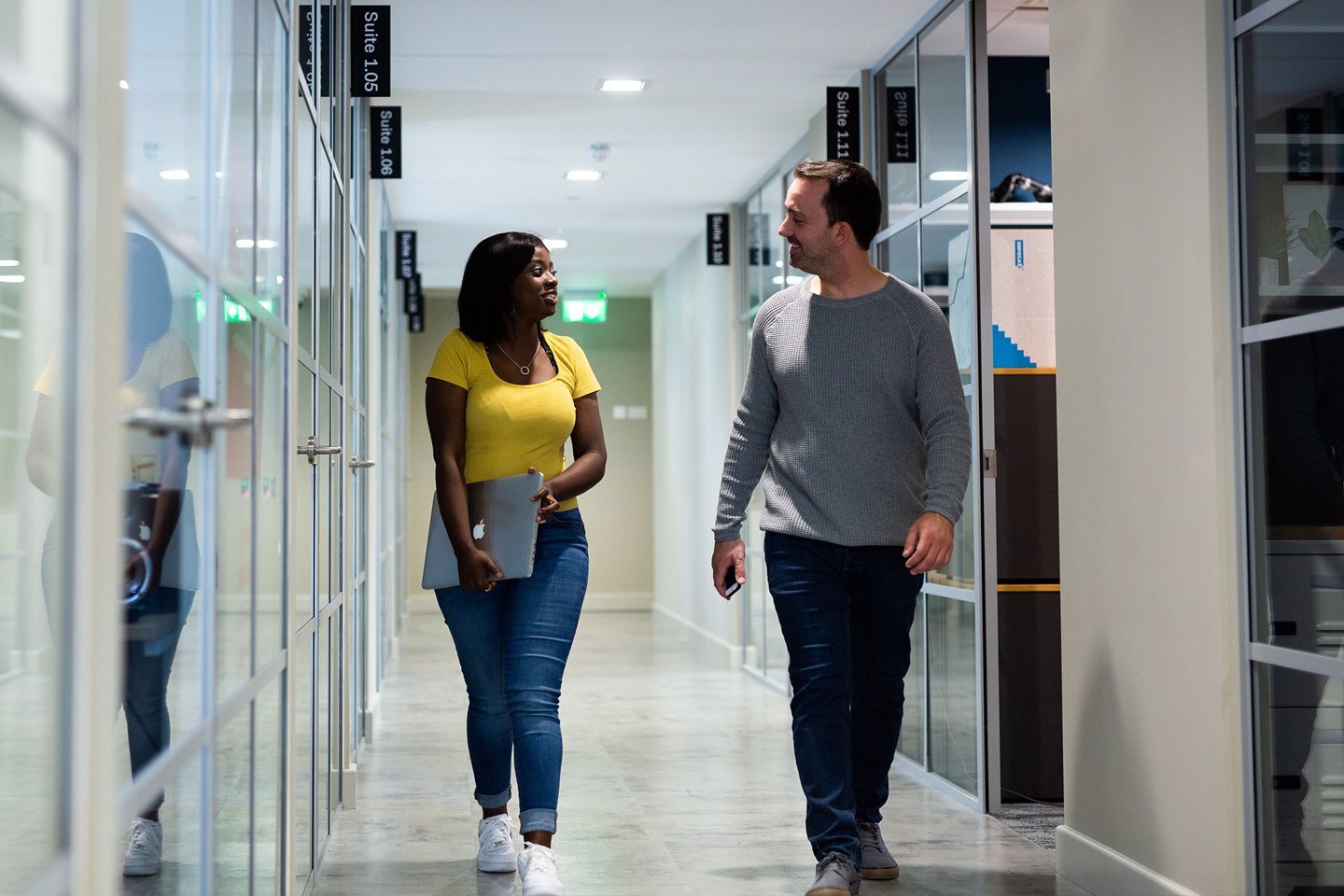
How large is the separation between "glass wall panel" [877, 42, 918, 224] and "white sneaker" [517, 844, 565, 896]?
9.49 feet

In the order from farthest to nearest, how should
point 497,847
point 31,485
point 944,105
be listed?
point 944,105 < point 497,847 < point 31,485

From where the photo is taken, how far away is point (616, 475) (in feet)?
45.5

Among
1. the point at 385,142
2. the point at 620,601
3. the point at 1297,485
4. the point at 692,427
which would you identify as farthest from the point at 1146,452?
the point at 620,601

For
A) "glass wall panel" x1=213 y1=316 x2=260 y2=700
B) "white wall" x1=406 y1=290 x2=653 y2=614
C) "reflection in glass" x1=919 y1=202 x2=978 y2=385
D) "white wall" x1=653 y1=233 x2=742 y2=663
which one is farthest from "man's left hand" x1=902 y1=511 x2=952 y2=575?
"white wall" x1=406 y1=290 x2=653 y2=614

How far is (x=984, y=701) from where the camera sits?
14.6 ft

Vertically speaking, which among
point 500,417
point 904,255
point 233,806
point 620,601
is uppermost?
point 904,255

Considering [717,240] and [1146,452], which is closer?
[1146,452]

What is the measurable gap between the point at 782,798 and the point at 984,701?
2.26 feet

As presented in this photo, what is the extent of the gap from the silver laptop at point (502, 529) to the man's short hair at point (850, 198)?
86 centimetres

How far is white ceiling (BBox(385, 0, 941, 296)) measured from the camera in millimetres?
5133

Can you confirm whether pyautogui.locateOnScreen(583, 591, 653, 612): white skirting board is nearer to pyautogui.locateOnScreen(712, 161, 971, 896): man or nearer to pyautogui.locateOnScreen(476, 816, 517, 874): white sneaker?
pyautogui.locateOnScreen(476, 816, 517, 874): white sneaker

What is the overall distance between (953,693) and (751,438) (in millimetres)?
1864

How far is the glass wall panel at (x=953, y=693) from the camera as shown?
179 inches

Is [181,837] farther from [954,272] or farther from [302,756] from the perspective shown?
[954,272]
